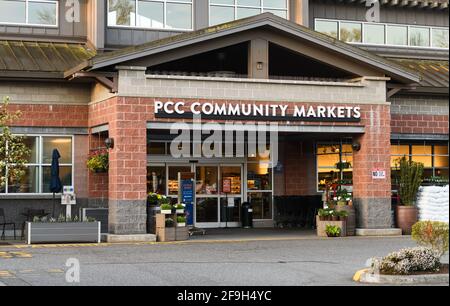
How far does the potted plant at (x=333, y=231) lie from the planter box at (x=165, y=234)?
470cm

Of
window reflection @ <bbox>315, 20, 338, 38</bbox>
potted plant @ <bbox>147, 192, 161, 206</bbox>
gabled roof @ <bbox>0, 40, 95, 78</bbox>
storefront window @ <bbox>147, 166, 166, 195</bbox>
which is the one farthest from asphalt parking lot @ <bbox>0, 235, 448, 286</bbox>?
window reflection @ <bbox>315, 20, 338, 38</bbox>

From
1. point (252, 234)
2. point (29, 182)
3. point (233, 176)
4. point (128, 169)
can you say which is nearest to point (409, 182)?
point (252, 234)

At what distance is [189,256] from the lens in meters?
18.6

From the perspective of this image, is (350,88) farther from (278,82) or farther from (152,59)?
(152,59)

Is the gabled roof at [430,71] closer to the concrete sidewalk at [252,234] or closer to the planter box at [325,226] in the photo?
the planter box at [325,226]

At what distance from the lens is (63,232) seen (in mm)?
21938

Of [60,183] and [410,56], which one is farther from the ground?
[410,56]

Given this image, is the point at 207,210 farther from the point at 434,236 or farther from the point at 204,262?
the point at 434,236

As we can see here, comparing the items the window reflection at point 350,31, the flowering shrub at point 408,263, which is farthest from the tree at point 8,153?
the window reflection at point 350,31

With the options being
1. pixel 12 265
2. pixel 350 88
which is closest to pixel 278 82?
pixel 350 88

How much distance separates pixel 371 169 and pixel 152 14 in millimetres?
9143
